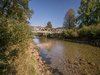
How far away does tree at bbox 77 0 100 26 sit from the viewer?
34359 millimetres

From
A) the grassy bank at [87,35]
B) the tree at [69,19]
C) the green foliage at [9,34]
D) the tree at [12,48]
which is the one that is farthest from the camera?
the tree at [69,19]

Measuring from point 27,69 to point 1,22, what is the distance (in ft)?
9.30

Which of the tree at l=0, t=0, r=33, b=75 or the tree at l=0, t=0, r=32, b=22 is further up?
the tree at l=0, t=0, r=32, b=22

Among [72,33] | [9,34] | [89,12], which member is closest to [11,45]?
[9,34]

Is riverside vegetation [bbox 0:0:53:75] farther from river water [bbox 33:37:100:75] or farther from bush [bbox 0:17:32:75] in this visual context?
river water [bbox 33:37:100:75]

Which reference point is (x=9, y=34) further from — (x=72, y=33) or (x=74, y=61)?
(x=72, y=33)

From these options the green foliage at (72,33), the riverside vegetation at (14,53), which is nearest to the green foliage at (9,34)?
the riverside vegetation at (14,53)

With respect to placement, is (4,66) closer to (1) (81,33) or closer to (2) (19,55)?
(2) (19,55)

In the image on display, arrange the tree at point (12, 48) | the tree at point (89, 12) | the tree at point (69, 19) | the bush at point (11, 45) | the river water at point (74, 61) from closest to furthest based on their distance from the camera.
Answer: the tree at point (12, 48), the bush at point (11, 45), the river water at point (74, 61), the tree at point (89, 12), the tree at point (69, 19)

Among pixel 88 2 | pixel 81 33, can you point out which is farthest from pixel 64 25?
pixel 81 33

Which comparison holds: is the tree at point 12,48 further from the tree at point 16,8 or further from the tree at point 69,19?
the tree at point 69,19

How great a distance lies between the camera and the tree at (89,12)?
34.4 metres

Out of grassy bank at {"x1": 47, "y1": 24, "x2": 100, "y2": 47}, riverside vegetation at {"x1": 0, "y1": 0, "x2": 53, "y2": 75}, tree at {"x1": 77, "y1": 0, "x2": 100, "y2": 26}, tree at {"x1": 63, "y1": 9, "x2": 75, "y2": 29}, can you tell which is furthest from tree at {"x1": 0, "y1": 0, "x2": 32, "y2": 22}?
tree at {"x1": 63, "y1": 9, "x2": 75, "y2": 29}

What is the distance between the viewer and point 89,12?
3525cm
